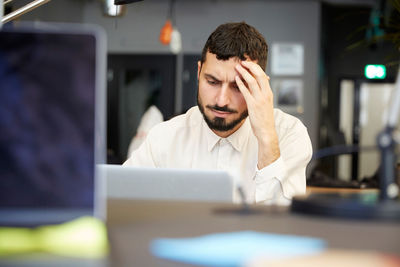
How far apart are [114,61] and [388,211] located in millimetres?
8617

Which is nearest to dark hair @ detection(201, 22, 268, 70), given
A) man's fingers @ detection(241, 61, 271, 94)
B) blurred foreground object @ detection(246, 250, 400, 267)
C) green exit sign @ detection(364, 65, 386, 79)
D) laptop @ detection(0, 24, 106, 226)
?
man's fingers @ detection(241, 61, 271, 94)

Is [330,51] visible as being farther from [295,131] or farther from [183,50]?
[295,131]

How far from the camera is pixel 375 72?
33.7 feet

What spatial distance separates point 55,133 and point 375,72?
1002 cm

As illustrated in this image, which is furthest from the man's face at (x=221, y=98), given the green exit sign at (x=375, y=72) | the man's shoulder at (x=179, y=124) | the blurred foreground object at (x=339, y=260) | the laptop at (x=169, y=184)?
the green exit sign at (x=375, y=72)

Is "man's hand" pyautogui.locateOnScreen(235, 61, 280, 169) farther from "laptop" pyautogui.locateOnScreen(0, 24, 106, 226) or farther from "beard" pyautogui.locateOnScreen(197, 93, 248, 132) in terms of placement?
"laptop" pyautogui.locateOnScreen(0, 24, 106, 226)

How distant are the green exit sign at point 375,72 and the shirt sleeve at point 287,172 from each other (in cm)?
827

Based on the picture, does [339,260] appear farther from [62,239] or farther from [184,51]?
[184,51]

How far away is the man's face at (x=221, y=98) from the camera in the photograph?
2.21 metres

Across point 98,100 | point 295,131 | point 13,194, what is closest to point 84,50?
point 98,100

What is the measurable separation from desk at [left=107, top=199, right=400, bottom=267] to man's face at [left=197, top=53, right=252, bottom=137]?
120 centimetres

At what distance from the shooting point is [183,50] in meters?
9.23

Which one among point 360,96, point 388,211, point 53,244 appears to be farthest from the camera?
point 360,96

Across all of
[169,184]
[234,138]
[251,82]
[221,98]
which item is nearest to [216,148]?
[234,138]
